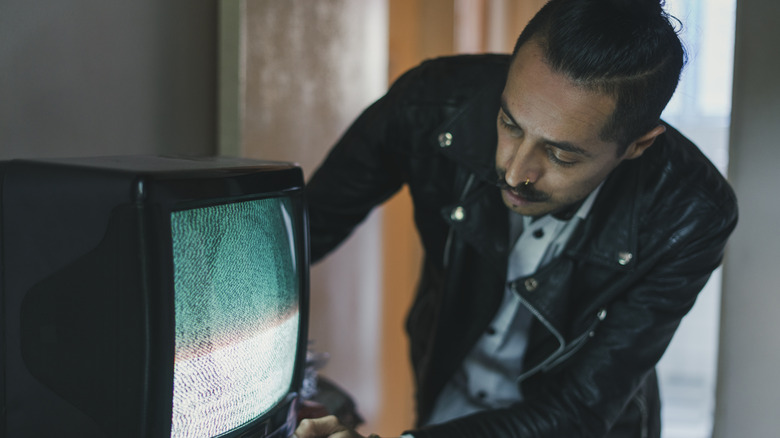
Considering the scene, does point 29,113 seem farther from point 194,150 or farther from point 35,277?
point 194,150

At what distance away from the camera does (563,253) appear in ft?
4.72

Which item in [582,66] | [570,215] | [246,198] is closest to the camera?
[246,198]

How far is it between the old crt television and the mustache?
505 millimetres

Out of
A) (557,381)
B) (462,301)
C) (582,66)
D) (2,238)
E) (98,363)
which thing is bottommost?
(557,381)

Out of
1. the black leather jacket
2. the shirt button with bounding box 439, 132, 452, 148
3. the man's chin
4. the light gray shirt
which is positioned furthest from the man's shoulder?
the shirt button with bounding box 439, 132, 452, 148

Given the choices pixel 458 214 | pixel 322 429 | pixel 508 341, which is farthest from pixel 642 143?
pixel 322 429

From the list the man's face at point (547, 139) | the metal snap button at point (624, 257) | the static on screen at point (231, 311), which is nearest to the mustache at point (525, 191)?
the man's face at point (547, 139)

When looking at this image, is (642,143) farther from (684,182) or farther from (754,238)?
Answer: (754,238)

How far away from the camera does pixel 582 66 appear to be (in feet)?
3.66

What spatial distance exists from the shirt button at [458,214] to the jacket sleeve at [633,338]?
0.33 metres

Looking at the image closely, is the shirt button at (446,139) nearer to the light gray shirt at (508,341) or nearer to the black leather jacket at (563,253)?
the black leather jacket at (563,253)

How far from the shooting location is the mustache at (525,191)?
3.99 ft

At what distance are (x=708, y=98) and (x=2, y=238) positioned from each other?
10.2 ft

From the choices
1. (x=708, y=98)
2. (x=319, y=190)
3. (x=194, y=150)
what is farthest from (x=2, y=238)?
(x=708, y=98)
